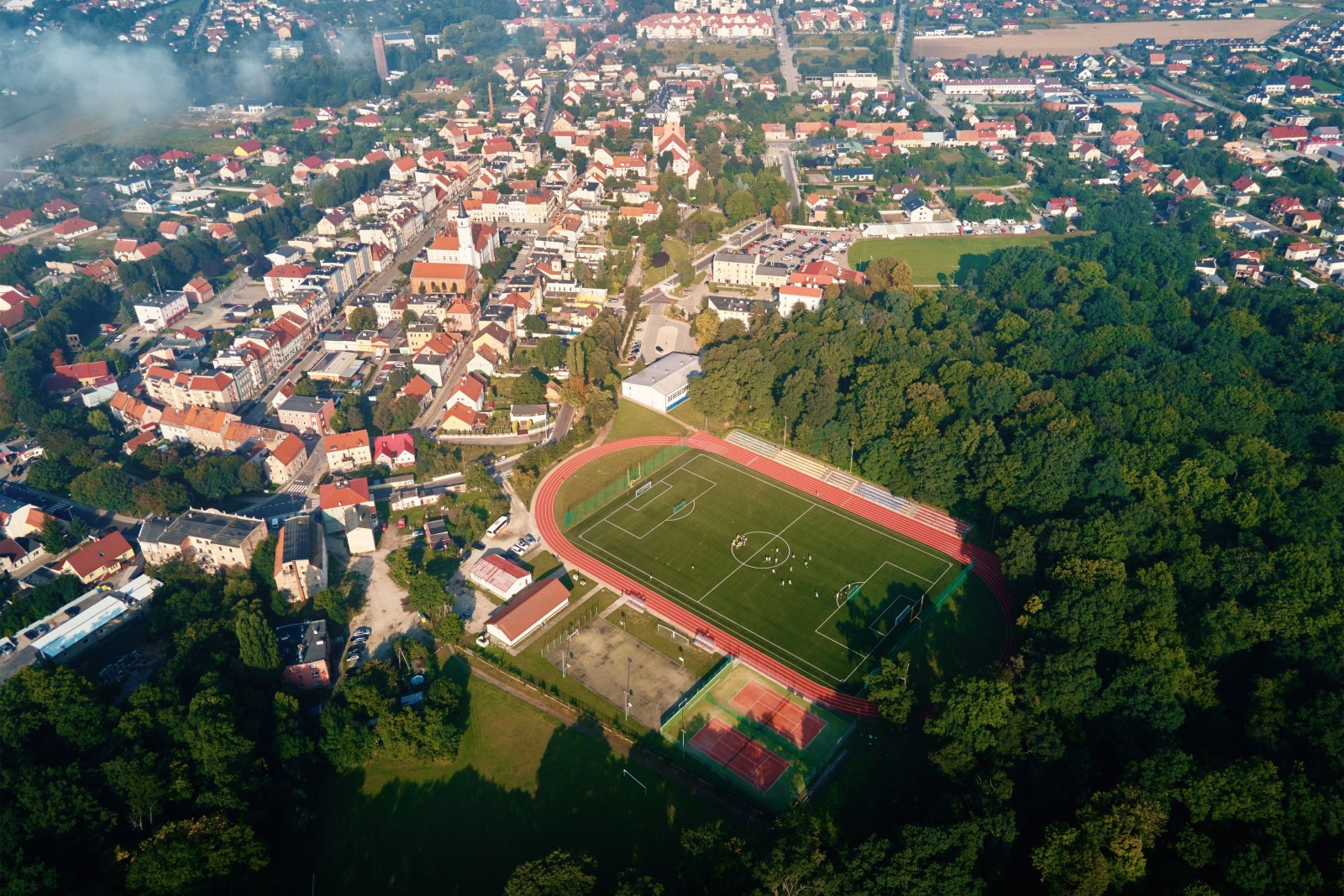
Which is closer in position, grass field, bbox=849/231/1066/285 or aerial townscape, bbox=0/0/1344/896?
aerial townscape, bbox=0/0/1344/896

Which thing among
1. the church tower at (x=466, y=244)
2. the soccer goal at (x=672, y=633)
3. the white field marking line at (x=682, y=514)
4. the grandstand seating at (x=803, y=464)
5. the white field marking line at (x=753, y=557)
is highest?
the church tower at (x=466, y=244)

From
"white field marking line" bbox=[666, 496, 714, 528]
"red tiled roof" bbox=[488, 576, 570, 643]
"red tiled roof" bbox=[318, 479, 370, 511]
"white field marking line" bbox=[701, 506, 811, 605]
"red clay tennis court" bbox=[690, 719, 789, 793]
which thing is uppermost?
"red tiled roof" bbox=[318, 479, 370, 511]

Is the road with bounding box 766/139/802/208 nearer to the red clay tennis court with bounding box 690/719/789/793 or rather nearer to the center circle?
the center circle

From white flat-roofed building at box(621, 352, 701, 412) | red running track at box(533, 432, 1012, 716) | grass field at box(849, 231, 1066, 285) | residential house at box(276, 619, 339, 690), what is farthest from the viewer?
grass field at box(849, 231, 1066, 285)

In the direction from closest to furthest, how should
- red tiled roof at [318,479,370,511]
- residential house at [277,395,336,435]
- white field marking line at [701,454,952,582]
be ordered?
white field marking line at [701,454,952,582], red tiled roof at [318,479,370,511], residential house at [277,395,336,435]

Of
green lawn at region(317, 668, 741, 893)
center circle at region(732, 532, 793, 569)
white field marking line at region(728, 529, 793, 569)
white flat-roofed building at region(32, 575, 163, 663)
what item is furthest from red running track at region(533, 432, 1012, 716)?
white flat-roofed building at region(32, 575, 163, 663)

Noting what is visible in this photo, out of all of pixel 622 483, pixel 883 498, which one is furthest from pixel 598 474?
pixel 883 498

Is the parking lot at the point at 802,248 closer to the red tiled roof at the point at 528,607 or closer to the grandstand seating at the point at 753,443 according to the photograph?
the grandstand seating at the point at 753,443

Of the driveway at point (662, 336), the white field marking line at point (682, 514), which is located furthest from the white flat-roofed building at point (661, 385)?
the white field marking line at point (682, 514)
